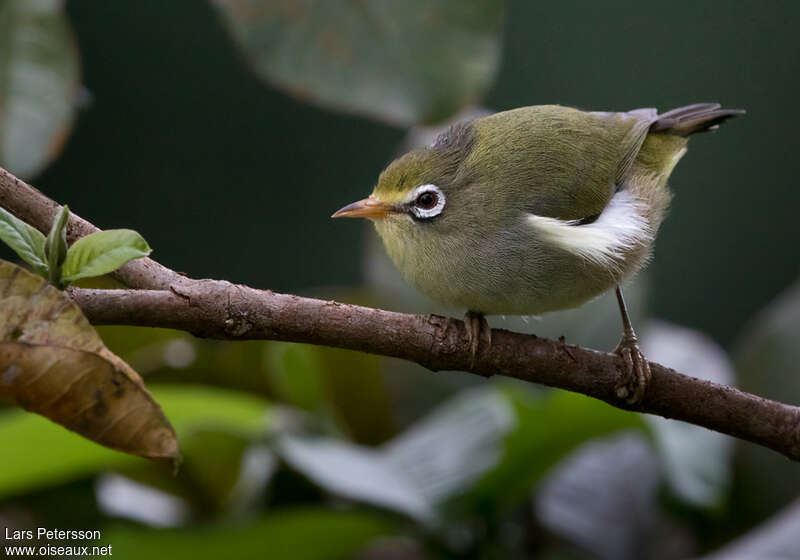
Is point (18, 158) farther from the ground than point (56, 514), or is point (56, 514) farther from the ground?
point (18, 158)

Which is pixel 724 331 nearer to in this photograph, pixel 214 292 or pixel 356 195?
pixel 356 195

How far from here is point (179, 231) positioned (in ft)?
15.3

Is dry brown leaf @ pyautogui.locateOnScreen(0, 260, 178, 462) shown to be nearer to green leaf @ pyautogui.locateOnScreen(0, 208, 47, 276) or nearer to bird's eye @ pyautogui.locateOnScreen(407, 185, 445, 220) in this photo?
green leaf @ pyautogui.locateOnScreen(0, 208, 47, 276)

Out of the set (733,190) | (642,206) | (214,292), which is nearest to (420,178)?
(642,206)

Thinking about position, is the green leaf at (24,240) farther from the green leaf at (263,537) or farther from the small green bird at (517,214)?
the green leaf at (263,537)

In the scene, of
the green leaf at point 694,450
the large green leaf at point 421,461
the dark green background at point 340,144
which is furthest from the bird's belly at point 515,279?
the dark green background at point 340,144

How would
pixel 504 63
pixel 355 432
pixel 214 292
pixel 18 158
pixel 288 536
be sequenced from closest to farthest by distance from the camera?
pixel 214 292
pixel 18 158
pixel 288 536
pixel 355 432
pixel 504 63

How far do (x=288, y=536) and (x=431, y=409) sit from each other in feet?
3.24

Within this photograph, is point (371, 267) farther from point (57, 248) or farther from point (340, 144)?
point (57, 248)

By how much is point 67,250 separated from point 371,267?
223cm

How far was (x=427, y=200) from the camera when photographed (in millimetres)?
2131

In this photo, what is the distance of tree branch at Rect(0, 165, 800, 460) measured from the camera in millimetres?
1348

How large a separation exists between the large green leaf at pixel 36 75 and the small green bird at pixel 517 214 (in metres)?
0.75

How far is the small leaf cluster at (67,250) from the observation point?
118cm
